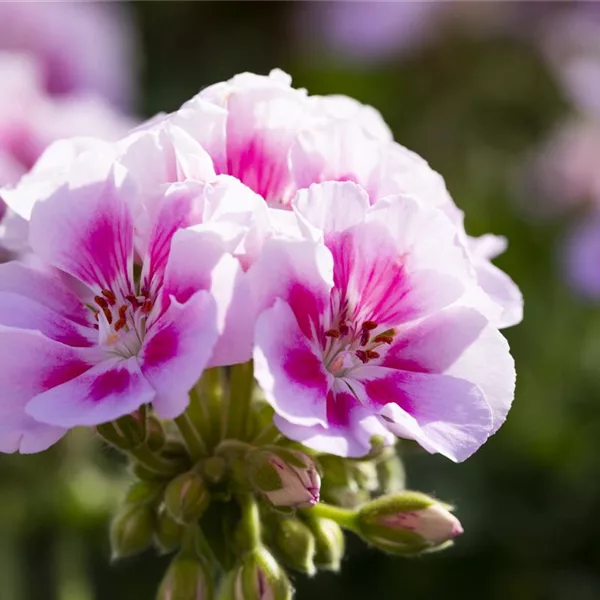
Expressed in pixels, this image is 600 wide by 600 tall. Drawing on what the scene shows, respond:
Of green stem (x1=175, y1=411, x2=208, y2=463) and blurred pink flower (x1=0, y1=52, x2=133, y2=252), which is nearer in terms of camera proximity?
green stem (x1=175, y1=411, x2=208, y2=463)

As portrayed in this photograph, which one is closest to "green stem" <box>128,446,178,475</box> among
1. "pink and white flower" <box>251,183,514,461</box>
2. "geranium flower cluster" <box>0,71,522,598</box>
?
"geranium flower cluster" <box>0,71,522,598</box>

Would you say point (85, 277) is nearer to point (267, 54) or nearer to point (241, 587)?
point (241, 587)

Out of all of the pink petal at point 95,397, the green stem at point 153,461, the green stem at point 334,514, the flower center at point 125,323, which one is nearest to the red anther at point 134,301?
the flower center at point 125,323

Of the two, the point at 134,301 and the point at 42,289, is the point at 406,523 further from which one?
the point at 42,289

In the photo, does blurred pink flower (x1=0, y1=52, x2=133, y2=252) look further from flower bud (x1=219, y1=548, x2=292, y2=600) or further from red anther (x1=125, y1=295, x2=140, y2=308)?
flower bud (x1=219, y1=548, x2=292, y2=600)

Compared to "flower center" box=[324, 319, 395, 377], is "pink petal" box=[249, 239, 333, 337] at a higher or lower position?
higher

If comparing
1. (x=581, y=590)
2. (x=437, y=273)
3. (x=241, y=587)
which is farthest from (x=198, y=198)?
(x=581, y=590)

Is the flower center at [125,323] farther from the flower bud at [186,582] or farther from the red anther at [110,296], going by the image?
Answer: the flower bud at [186,582]
